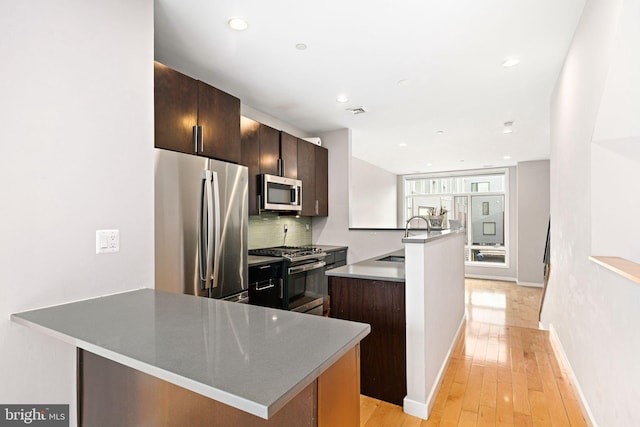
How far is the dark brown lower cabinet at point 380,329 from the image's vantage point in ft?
7.20

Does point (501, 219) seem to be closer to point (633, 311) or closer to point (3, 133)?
point (633, 311)

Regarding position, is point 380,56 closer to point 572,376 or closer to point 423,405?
point 423,405

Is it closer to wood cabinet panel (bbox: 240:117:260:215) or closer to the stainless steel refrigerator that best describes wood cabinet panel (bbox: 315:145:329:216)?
wood cabinet panel (bbox: 240:117:260:215)

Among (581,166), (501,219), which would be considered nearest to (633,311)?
(581,166)

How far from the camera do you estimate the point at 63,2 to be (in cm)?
A: 142

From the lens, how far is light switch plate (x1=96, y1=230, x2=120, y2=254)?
5.02 ft

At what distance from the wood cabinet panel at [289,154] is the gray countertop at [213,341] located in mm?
2697

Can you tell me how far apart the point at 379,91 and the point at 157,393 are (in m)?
3.12

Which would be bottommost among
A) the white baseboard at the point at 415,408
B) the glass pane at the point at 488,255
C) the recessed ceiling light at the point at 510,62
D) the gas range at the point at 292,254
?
the white baseboard at the point at 415,408

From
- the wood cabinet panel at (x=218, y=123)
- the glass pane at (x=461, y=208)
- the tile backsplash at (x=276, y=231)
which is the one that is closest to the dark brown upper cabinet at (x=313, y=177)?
the tile backsplash at (x=276, y=231)

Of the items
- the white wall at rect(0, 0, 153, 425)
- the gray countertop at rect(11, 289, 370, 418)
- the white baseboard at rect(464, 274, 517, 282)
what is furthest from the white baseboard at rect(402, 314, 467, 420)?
the white baseboard at rect(464, 274, 517, 282)

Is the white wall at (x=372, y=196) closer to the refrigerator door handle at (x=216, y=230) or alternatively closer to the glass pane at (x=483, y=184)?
the glass pane at (x=483, y=184)

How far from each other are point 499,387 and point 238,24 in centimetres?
321
